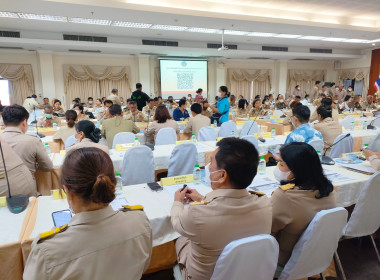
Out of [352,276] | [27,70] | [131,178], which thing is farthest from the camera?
[27,70]

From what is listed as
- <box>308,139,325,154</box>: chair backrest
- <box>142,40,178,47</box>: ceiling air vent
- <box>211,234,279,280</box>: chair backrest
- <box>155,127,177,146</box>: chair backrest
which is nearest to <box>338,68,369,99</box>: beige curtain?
<box>142,40,178,47</box>: ceiling air vent

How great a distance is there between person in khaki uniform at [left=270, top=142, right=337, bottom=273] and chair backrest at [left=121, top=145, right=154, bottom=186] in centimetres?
160

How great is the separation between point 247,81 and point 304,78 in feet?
11.4

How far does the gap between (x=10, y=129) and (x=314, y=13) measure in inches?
299

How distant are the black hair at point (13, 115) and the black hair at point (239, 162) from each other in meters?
1.97

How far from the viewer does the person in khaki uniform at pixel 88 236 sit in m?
0.94

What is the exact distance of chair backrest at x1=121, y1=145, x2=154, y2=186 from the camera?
281cm

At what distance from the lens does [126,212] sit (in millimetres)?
1130

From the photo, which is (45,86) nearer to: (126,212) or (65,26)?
(65,26)

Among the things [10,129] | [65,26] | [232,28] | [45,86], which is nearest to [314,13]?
[232,28]

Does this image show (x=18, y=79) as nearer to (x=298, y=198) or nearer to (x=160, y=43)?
(x=160, y=43)

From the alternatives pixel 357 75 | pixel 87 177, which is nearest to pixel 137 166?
pixel 87 177

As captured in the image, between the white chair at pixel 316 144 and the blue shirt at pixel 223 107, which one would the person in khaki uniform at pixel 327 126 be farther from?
the blue shirt at pixel 223 107

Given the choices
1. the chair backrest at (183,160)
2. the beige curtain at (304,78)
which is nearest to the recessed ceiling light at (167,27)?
the chair backrest at (183,160)
